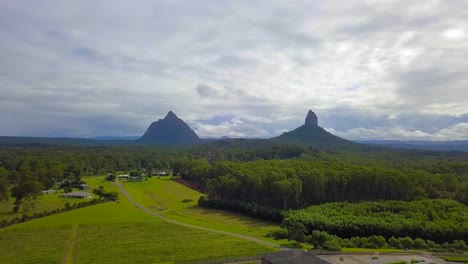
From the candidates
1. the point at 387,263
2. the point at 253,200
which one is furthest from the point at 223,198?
the point at 387,263

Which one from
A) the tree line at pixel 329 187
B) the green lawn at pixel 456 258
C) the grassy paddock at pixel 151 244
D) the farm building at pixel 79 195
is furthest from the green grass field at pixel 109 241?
the tree line at pixel 329 187

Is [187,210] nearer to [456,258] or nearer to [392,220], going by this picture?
[392,220]

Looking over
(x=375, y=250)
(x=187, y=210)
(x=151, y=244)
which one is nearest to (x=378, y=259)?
(x=375, y=250)

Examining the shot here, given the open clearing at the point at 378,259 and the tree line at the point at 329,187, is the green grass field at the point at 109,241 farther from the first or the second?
the tree line at the point at 329,187

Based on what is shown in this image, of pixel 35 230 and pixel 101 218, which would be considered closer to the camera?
pixel 35 230

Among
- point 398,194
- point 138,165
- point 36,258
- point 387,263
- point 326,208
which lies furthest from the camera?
point 138,165

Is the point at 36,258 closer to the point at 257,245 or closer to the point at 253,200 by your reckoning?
the point at 257,245
